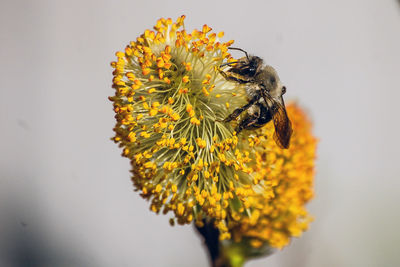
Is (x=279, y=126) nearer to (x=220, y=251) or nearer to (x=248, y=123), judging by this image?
(x=248, y=123)

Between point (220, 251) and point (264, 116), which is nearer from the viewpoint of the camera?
point (264, 116)

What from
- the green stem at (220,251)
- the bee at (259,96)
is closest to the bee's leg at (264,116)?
the bee at (259,96)

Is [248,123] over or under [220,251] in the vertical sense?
over

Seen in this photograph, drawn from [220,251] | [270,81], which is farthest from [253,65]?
[220,251]

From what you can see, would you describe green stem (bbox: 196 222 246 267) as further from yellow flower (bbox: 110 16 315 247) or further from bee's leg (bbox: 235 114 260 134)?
bee's leg (bbox: 235 114 260 134)

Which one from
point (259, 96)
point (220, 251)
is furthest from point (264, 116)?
point (220, 251)
